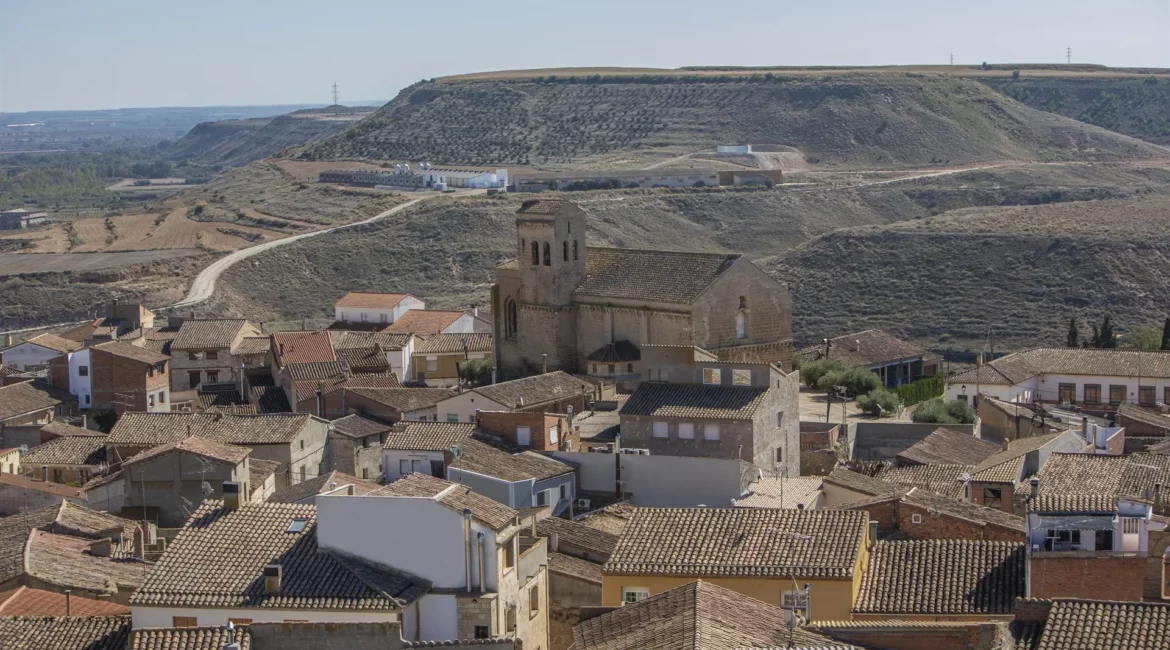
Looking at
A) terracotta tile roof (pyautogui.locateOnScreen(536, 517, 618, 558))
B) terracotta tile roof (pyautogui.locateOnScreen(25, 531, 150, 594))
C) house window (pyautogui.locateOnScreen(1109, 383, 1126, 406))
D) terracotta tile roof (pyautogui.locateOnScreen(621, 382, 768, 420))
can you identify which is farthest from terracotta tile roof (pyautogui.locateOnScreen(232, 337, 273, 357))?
terracotta tile roof (pyautogui.locateOnScreen(536, 517, 618, 558))

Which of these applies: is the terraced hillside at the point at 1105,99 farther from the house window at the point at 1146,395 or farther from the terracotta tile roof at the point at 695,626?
the terracotta tile roof at the point at 695,626

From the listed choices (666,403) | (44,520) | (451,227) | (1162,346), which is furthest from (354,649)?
(451,227)

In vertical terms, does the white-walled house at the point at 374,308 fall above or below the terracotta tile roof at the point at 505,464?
Result: below

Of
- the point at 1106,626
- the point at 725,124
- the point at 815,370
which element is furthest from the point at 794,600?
the point at 725,124

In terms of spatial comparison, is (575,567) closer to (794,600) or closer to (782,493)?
(794,600)

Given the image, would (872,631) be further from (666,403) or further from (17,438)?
(17,438)

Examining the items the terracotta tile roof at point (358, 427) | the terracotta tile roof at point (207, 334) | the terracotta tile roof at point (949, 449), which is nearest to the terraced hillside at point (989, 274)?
the terracotta tile roof at point (207, 334)

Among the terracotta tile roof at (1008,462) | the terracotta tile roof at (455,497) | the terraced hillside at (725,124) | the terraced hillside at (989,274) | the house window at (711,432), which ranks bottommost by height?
the terraced hillside at (989,274)
